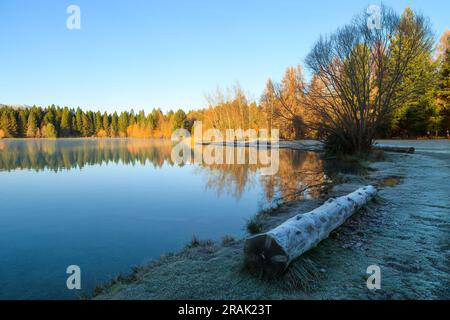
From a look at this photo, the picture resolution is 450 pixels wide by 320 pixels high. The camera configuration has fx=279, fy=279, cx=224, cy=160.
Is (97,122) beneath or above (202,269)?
above

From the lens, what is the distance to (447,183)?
8430 mm

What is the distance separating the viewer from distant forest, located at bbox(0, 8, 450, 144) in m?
15.9

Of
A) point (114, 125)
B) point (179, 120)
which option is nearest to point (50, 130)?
point (114, 125)

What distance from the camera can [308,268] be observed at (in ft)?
11.0

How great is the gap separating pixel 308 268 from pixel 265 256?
0.55 m

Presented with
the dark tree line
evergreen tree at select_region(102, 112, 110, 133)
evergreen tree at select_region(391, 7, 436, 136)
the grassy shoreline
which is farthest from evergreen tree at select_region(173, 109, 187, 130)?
the grassy shoreline

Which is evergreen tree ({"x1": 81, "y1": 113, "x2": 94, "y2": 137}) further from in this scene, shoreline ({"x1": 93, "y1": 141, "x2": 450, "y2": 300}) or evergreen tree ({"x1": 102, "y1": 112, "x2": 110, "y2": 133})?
shoreline ({"x1": 93, "y1": 141, "x2": 450, "y2": 300})

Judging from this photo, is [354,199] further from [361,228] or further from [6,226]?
[6,226]

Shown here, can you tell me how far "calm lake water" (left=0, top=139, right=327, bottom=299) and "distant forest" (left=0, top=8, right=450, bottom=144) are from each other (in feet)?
23.4

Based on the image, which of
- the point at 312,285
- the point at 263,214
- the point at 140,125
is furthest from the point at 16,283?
the point at 140,125

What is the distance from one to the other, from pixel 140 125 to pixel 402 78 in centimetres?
9273

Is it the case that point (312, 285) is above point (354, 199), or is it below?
below

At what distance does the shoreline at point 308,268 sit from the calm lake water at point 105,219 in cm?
82

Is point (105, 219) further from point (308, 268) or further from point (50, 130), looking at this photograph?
point (50, 130)
